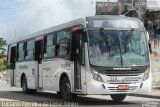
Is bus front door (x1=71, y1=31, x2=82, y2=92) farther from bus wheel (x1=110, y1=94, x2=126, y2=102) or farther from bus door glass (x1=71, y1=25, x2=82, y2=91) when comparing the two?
bus wheel (x1=110, y1=94, x2=126, y2=102)

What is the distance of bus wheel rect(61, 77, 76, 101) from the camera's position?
760 inches

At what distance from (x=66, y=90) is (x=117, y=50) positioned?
9.75 feet

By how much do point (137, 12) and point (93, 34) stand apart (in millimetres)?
Result: 32380

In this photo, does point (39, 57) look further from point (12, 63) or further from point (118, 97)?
point (12, 63)

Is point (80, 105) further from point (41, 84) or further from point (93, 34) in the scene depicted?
point (41, 84)

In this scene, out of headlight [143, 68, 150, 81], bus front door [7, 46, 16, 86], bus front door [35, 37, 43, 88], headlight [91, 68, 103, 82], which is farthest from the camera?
bus front door [7, 46, 16, 86]

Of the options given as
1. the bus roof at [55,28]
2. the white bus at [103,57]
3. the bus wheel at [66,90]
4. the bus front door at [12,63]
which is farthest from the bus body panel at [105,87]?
the bus front door at [12,63]

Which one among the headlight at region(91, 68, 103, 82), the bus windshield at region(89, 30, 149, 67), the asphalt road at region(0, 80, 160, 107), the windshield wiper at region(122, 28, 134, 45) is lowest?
the asphalt road at region(0, 80, 160, 107)

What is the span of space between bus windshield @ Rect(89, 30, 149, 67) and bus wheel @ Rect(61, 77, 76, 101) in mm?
2160

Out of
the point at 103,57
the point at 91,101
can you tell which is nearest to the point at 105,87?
the point at 103,57

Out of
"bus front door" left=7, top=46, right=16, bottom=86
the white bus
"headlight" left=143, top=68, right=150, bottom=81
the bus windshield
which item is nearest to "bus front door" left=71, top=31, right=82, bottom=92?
the white bus

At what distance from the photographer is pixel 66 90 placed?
64.2 feet

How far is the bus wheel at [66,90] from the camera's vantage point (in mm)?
19297

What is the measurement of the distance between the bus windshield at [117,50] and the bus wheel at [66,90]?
2.16 metres
